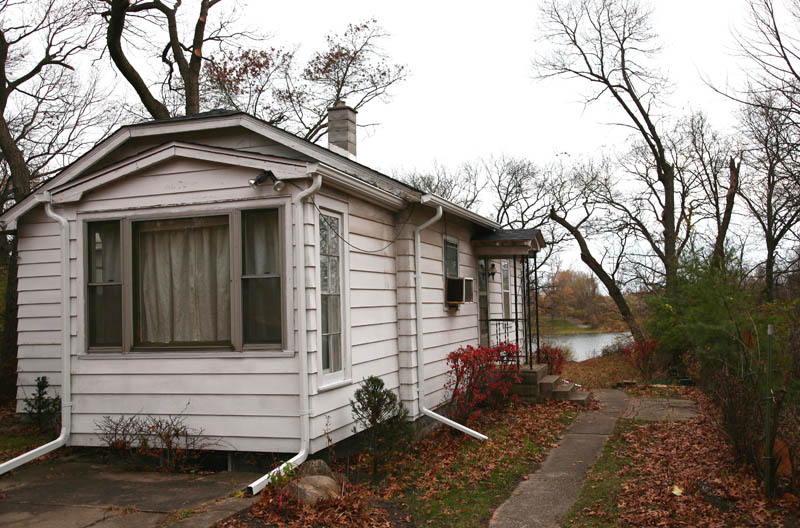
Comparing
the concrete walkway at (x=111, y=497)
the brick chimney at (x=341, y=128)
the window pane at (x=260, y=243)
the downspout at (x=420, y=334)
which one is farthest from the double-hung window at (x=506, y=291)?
the concrete walkway at (x=111, y=497)

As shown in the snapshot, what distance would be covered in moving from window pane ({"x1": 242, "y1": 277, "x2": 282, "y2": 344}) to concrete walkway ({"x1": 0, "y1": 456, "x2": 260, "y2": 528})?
1.31m

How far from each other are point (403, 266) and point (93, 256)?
138 inches

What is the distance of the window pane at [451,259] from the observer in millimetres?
10125

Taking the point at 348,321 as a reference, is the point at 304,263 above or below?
above

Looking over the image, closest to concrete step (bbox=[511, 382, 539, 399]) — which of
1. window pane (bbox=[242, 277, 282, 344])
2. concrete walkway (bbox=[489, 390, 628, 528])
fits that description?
concrete walkway (bbox=[489, 390, 628, 528])

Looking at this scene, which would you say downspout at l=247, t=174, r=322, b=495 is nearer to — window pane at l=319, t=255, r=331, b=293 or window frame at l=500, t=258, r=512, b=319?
window pane at l=319, t=255, r=331, b=293

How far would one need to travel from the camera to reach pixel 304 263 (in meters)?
6.39

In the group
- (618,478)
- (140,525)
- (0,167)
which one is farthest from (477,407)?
(0,167)

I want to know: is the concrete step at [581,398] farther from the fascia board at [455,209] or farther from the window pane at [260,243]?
the window pane at [260,243]

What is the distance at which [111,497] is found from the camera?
18.9 feet

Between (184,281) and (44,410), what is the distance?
4.15m

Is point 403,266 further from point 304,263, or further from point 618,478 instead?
point 618,478

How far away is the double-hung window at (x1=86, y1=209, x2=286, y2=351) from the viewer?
21.6ft

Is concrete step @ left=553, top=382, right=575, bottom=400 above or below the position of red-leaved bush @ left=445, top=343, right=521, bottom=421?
below
